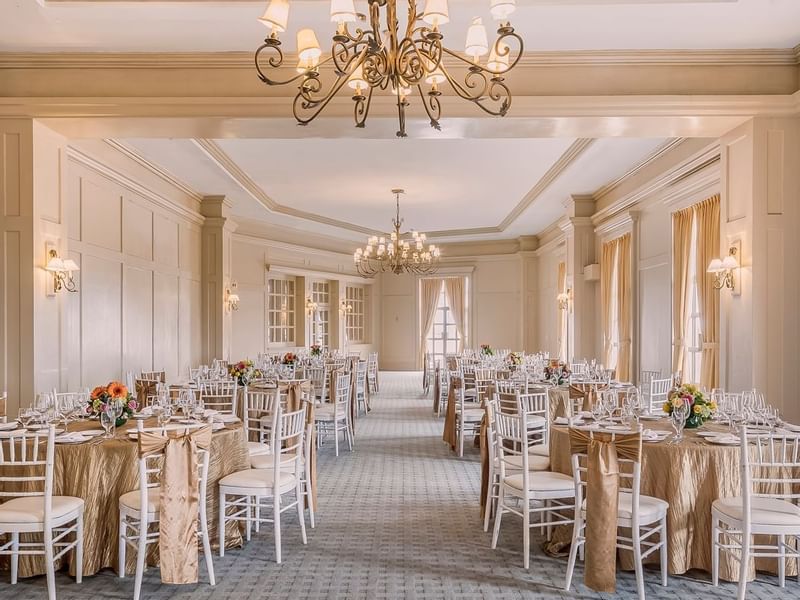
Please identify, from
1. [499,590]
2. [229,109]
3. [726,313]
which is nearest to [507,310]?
[726,313]

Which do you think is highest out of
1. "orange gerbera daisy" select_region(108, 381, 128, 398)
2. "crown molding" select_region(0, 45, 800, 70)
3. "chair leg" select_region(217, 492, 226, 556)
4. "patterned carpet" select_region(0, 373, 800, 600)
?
"crown molding" select_region(0, 45, 800, 70)

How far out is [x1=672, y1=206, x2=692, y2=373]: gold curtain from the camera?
26.3 ft

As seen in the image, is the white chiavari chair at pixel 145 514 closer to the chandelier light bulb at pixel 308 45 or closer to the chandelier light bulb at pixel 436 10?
the chandelier light bulb at pixel 308 45

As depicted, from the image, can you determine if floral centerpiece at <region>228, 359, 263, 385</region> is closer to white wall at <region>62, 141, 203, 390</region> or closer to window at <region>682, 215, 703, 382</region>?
white wall at <region>62, 141, 203, 390</region>

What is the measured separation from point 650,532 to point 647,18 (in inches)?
150

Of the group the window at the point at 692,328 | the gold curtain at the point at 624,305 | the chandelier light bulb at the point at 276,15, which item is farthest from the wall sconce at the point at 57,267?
the gold curtain at the point at 624,305

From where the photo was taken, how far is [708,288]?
24.2 feet

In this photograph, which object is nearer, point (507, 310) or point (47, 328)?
point (47, 328)

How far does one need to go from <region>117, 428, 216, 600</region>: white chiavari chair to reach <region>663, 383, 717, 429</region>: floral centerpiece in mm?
3102

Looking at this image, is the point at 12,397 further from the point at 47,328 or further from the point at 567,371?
the point at 567,371

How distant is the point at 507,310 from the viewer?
1833 cm

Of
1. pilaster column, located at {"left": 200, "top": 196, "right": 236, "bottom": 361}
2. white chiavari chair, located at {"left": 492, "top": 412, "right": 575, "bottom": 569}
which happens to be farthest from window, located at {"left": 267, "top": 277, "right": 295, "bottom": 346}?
white chiavari chair, located at {"left": 492, "top": 412, "right": 575, "bottom": 569}

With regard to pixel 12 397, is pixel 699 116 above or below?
above

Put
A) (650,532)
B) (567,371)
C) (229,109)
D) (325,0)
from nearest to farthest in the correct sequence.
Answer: (650,532) < (325,0) < (229,109) < (567,371)
